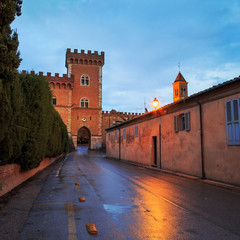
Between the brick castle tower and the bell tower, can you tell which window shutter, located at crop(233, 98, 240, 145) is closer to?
the bell tower

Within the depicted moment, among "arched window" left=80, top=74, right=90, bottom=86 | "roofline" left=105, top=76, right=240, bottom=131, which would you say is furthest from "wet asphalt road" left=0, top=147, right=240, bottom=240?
"arched window" left=80, top=74, right=90, bottom=86

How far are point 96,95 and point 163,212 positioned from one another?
54485 mm

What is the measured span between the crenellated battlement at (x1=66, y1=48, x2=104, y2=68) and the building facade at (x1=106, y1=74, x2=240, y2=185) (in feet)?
136

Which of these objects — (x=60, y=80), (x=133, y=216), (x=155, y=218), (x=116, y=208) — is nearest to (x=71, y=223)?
(x=133, y=216)

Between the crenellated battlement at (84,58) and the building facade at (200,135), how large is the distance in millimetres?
41344

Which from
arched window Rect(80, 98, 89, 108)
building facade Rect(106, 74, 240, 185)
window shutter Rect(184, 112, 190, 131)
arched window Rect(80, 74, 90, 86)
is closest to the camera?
building facade Rect(106, 74, 240, 185)

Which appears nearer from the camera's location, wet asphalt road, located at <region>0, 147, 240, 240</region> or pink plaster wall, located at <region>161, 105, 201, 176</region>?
wet asphalt road, located at <region>0, 147, 240, 240</region>

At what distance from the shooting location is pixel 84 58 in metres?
58.2

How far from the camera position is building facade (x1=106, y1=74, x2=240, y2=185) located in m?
10.4

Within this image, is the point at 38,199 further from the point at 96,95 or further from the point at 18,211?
the point at 96,95

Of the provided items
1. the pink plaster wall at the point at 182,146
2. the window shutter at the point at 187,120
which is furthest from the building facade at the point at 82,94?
the window shutter at the point at 187,120

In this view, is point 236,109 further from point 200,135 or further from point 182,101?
point 182,101

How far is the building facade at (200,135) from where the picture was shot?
10.4m

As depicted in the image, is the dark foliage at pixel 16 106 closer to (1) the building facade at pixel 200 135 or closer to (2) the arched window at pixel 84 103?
(1) the building facade at pixel 200 135
